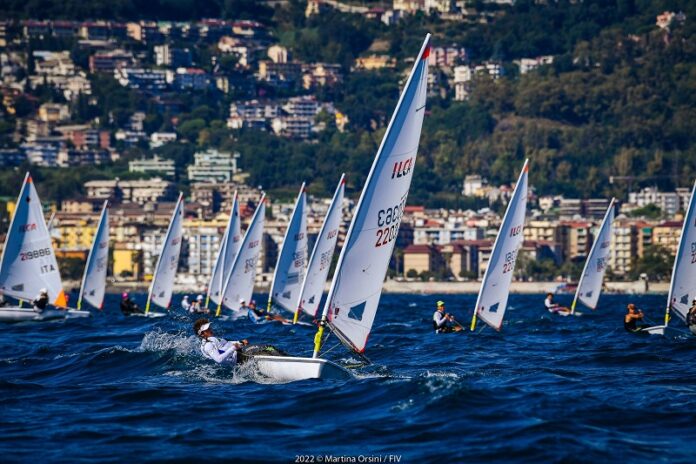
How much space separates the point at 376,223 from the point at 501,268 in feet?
62.4

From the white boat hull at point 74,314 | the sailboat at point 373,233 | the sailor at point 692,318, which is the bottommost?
the white boat hull at point 74,314

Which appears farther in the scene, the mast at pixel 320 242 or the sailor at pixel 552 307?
the sailor at pixel 552 307

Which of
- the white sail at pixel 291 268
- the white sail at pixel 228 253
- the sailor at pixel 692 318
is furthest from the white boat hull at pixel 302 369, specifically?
the white sail at pixel 228 253

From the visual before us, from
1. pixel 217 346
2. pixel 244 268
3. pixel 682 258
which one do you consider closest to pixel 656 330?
pixel 682 258

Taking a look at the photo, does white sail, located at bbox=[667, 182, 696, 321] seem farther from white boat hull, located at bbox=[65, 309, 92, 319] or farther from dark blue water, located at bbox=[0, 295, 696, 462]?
white boat hull, located at bbox=[65, 309, 92, 319]

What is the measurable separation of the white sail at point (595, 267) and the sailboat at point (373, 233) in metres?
37.4

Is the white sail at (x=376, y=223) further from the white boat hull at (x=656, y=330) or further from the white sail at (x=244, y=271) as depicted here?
the white sail at (x=244, y=271)

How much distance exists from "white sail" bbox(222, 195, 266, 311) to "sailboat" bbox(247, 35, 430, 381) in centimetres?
3474

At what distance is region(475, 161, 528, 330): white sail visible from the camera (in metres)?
45.7

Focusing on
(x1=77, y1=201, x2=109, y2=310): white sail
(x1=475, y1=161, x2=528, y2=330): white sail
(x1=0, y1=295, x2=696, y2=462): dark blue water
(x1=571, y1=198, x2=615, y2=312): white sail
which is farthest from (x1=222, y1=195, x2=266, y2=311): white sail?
(x1=0, y1=295, x2=696, y2=462): dark blue water

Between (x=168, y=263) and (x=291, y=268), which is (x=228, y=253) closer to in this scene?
(x=168, y=263)

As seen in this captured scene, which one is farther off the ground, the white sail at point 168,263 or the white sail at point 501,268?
the white sail at point 501,268

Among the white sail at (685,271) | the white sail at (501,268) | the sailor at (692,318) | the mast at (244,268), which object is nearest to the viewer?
the sailor at (692,318)

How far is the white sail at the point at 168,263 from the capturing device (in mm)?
69312
